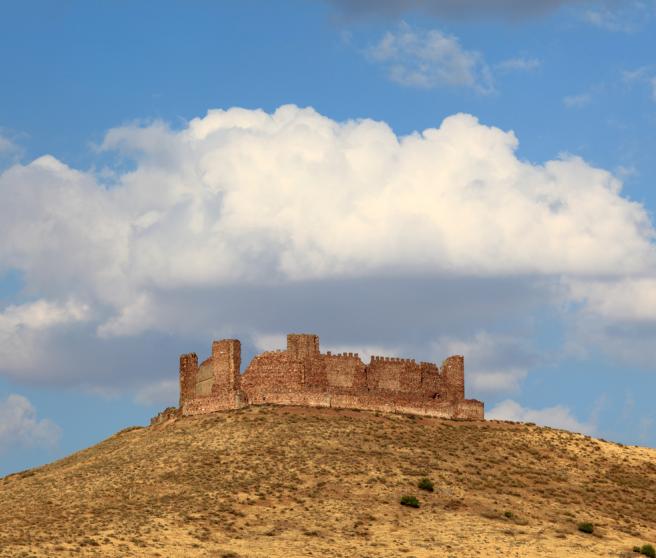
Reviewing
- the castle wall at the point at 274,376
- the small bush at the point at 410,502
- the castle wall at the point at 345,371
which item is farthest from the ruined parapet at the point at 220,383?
the small bush at the point at 410,502

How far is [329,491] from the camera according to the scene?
8412cm

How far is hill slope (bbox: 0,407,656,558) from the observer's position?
7612 cm

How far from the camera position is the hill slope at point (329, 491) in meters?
76.1

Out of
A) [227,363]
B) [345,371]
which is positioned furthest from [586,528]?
[227,363]

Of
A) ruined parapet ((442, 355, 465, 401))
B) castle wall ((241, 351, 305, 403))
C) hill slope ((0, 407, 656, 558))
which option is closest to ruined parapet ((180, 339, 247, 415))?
castle wall ((241, 351, 305, 403))

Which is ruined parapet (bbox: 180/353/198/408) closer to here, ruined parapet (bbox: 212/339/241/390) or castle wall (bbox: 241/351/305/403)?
ruined parapet (bbox: 212/339/241/390)

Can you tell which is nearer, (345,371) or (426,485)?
(426,485)

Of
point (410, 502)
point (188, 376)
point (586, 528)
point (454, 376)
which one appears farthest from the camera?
point (454, 376)

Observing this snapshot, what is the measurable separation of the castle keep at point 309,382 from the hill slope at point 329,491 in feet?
5.02

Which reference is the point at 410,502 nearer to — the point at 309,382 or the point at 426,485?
the point at 426,485

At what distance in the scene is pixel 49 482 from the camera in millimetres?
90188

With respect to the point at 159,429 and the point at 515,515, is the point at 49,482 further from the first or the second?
the point at 515,515

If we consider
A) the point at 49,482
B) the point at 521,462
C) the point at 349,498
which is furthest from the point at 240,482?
the point at 521,462

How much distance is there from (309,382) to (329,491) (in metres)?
16.1
